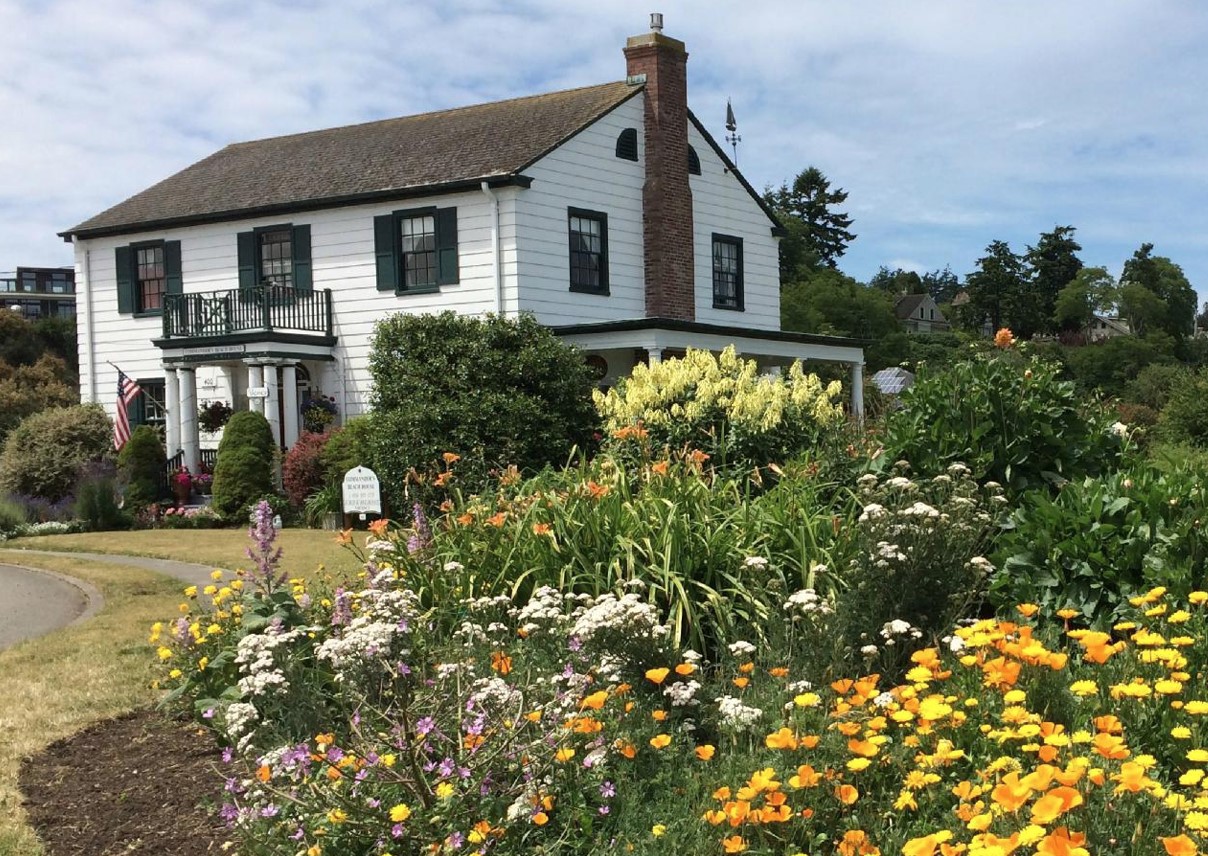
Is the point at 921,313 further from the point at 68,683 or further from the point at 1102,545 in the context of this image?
the point at 68,683

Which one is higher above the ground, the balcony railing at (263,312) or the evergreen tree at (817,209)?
the evergreen tree at (817,209)

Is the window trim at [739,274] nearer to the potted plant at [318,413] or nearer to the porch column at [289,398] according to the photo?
the potted plant at [318,413]

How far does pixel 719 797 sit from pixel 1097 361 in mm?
64845

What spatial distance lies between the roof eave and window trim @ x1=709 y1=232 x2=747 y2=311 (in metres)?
5.39

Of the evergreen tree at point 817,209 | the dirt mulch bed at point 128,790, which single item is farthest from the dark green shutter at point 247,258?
the evergreen tree at point 817,209

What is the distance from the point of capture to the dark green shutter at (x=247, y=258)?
22.0m

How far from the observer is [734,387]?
10680 millimetres

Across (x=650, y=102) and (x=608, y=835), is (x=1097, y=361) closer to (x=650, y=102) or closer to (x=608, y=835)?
(x=650, y=102)

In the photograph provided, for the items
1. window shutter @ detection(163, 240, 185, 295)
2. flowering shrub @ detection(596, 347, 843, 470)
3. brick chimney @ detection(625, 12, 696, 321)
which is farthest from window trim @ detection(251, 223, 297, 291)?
flowering shrub @ detection(596, 347, 843, 470)

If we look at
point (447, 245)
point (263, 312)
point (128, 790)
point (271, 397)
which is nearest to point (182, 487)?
point (271, 397)

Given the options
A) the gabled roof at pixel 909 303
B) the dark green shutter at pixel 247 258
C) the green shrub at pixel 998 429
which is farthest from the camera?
the gabled roof at pixel 909 303

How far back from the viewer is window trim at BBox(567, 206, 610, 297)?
65.9 ft

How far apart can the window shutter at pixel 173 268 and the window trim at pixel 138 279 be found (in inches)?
4.4

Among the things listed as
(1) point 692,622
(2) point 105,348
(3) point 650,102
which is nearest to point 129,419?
(2) point 105,348
